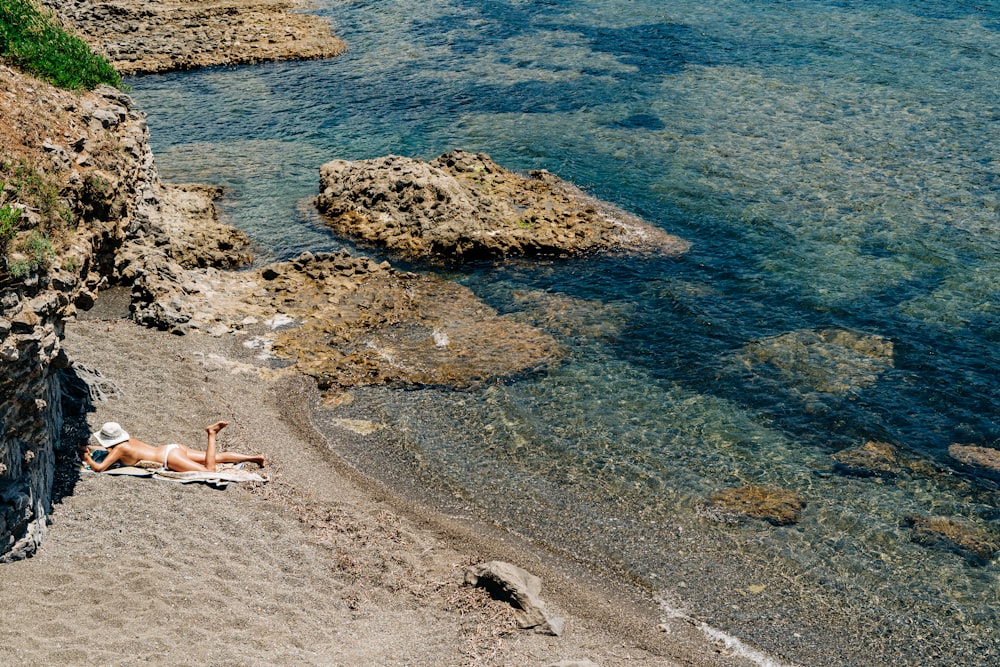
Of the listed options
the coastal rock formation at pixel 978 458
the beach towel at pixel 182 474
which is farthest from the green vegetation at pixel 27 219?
the coastal rock formation at pixel 978 458

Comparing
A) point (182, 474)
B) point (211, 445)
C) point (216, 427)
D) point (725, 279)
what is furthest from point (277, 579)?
point (725, 279)

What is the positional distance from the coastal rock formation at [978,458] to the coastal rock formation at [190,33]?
136 feet

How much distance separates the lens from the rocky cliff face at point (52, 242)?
13.2m

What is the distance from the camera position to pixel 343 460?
1942 cm

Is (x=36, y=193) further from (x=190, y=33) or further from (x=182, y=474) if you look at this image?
(x=190, y=33)

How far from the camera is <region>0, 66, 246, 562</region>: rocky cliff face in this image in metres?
13.2

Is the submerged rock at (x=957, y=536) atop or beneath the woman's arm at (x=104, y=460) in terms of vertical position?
beneath

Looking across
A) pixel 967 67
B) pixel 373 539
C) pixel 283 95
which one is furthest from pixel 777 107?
pixel 373 539

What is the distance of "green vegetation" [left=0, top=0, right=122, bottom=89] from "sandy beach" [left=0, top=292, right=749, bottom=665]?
794cm

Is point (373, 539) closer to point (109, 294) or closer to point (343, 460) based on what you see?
point (343, 460)

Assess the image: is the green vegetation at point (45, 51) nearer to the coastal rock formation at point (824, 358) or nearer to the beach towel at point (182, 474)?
the beach towel at point (182, 474)

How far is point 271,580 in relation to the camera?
14508 millimetres

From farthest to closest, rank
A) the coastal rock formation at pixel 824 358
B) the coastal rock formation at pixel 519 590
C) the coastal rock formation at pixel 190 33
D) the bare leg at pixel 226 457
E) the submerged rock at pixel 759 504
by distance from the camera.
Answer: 1. the coastal rock formation at pixel 190 33
2. the coastal rock formation at pixel 824 358
3. the submerged rock at pixel 759 504
4. the bare leg at pixel 226 457
5. the coastal rock formation at pixel 519 590

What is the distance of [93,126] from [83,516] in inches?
467
